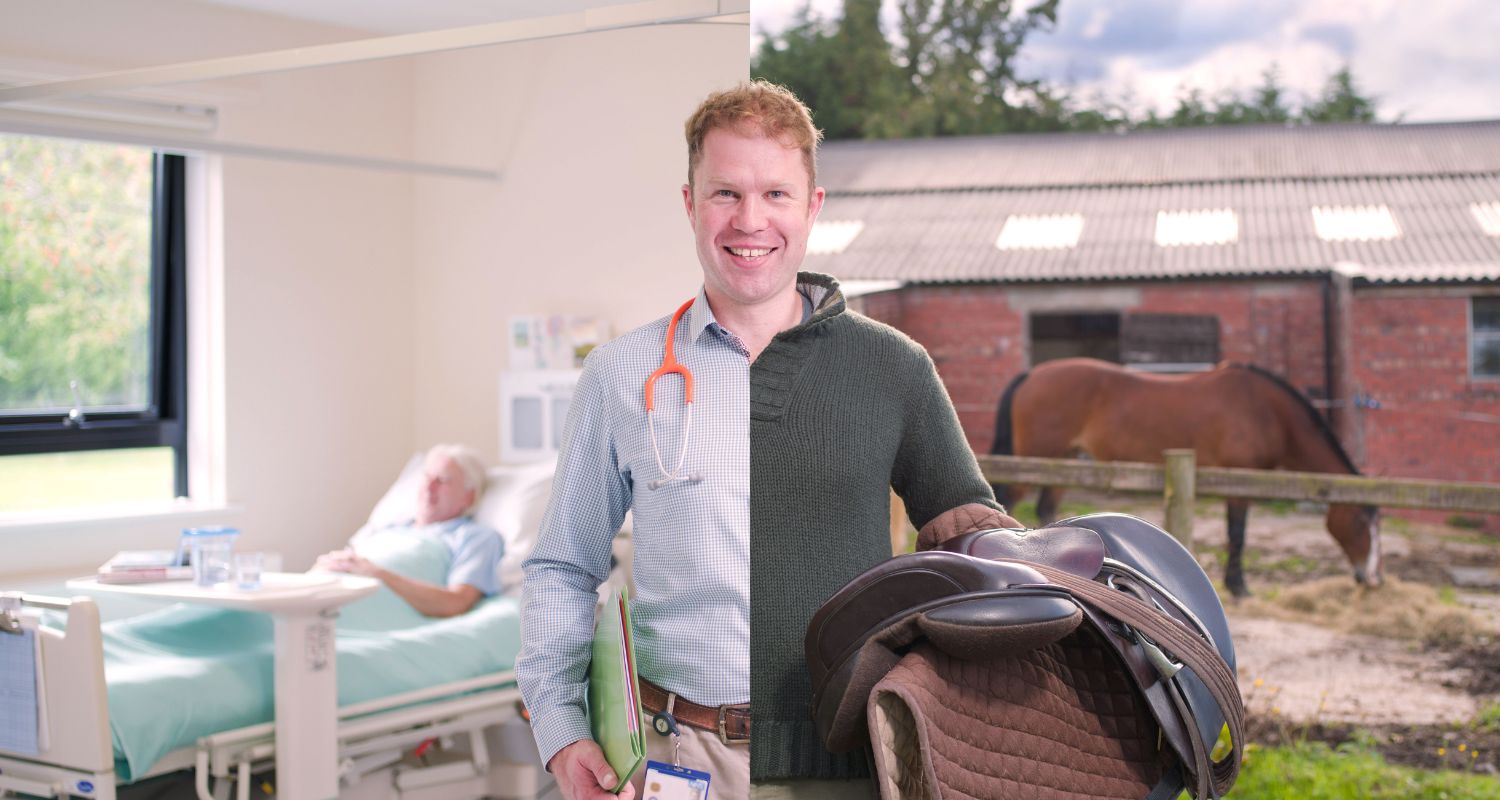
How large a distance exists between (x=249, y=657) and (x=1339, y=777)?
319 cm

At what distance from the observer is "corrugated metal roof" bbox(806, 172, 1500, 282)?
3.68m

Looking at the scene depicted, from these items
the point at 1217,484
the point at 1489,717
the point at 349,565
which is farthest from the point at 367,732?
the point at 1489,717

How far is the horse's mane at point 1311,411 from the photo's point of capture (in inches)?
146

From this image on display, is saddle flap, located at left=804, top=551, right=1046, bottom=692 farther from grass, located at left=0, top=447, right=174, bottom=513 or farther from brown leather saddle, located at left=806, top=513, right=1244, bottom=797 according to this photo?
grass, located at left=0, top=447, right=174, bottom=513

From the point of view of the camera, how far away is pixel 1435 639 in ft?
12.2

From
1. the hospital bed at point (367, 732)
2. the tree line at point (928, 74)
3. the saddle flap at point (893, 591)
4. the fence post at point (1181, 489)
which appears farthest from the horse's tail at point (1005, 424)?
the saddle flap at point (893, 591)

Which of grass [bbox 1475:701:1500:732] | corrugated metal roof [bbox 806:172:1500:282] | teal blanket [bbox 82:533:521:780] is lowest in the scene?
grass [bbox 1475:701:1500:732]

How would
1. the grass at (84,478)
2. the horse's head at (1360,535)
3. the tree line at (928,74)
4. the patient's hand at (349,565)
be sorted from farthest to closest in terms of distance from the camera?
1. the tree line at (928,74)
2. the grass at (84,478)
3. the horse's head at (1360,535)
4. the patient's hand at (349,565)

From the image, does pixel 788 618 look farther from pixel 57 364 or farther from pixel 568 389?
pixel 57 364

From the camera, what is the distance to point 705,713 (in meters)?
1.16

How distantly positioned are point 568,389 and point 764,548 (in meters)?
2.97

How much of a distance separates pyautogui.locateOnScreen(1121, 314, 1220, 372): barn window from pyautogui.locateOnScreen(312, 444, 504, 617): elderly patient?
2.06m

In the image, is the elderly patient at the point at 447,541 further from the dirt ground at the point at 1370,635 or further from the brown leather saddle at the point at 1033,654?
the brown leather saddle at the point at 1033,654

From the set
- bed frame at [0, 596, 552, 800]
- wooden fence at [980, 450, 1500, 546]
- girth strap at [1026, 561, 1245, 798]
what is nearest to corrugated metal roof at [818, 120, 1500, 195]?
wooden fence at [980, 450, 1500, 546]
